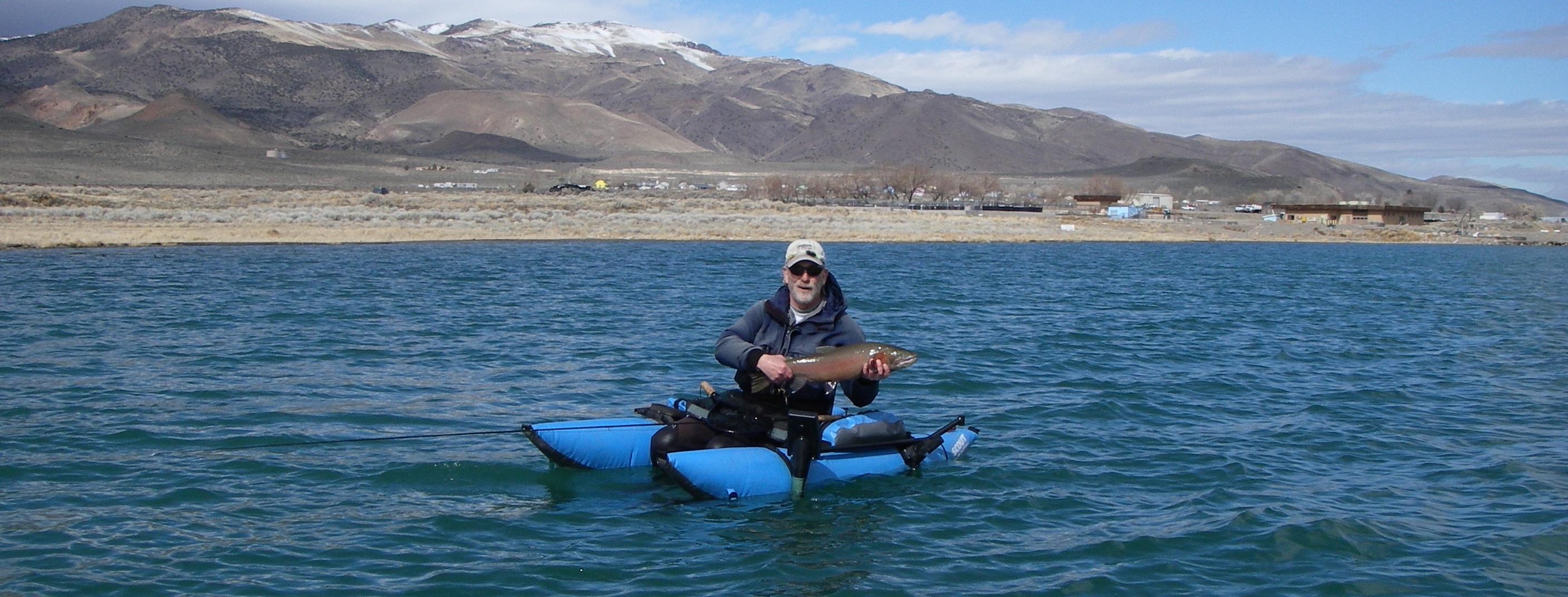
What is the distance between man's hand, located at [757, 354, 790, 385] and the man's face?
51 cm

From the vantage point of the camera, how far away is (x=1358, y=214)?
104312 millimetres

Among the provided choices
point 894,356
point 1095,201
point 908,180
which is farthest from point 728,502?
point 908,180

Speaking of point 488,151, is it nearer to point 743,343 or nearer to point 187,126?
point 187,126

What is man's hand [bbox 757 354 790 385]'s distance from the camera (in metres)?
7.92

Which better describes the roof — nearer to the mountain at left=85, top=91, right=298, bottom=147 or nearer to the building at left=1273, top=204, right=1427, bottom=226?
the building at left=1273, top=204, right=1427, bottom=226

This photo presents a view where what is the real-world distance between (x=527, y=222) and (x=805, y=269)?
49463mm

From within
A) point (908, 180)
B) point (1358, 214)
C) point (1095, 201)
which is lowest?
point (1358, 214)

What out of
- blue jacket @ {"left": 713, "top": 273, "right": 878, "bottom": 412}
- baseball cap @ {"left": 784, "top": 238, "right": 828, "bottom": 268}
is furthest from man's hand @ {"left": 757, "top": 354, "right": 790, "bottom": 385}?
baseball cap @ {"left": 784, "top": 238, "right": 828, "bottom": 268}

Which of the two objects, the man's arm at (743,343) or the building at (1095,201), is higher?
the building at (1095,201)

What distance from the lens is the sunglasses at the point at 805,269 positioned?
820cm

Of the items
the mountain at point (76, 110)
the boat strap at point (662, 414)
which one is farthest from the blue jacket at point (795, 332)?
the mountain at point (76, 110)

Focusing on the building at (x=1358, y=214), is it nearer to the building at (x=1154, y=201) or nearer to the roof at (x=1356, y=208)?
the roof at (x=1356, y=208)

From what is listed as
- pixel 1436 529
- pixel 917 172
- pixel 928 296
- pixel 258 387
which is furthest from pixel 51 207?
pixel 917 172

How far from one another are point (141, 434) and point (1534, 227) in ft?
410
